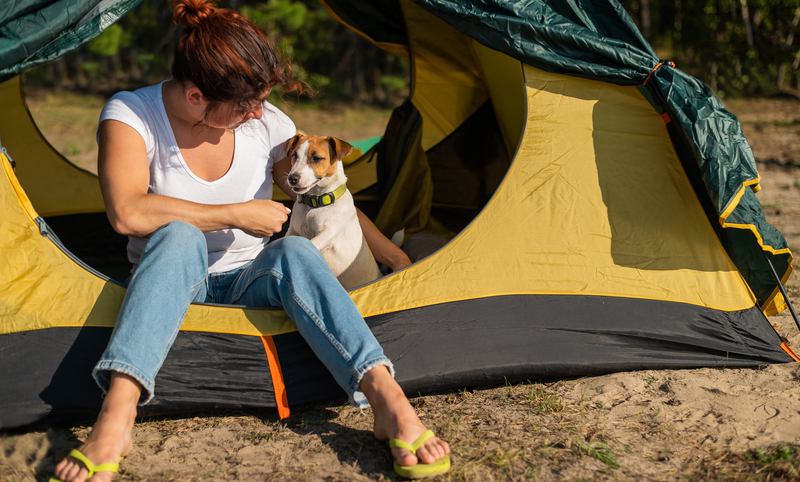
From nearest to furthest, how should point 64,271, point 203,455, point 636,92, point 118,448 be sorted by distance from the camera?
1. point 118,448
2. point 203,455
3. point 64,271
4. point 636,92

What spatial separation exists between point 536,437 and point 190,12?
1714 millimetres

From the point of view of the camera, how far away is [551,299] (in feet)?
10.2

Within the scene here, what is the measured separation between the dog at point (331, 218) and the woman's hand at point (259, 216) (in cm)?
45

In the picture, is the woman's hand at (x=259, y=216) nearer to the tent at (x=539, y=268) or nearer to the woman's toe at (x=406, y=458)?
the tent at (x=539, y=268)

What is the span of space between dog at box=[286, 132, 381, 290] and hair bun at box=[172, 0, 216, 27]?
0.70m

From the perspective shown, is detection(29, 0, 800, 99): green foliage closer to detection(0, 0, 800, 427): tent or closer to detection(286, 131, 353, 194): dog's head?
detection(286, 131, 353, 194): dog's head

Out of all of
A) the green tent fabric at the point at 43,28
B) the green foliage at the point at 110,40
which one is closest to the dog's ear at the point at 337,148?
the green tent fabric at the point at 43,28

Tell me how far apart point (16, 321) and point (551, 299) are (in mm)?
1758

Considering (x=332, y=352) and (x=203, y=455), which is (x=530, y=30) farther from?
(x=203, y=455)

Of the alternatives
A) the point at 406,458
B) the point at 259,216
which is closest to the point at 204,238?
the point at 259,216

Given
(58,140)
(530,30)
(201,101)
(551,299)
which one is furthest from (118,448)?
(58,140)

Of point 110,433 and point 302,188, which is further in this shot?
point 302,188

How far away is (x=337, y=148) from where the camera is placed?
3.55 metres

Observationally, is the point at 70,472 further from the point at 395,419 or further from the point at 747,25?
the point at 747,25
